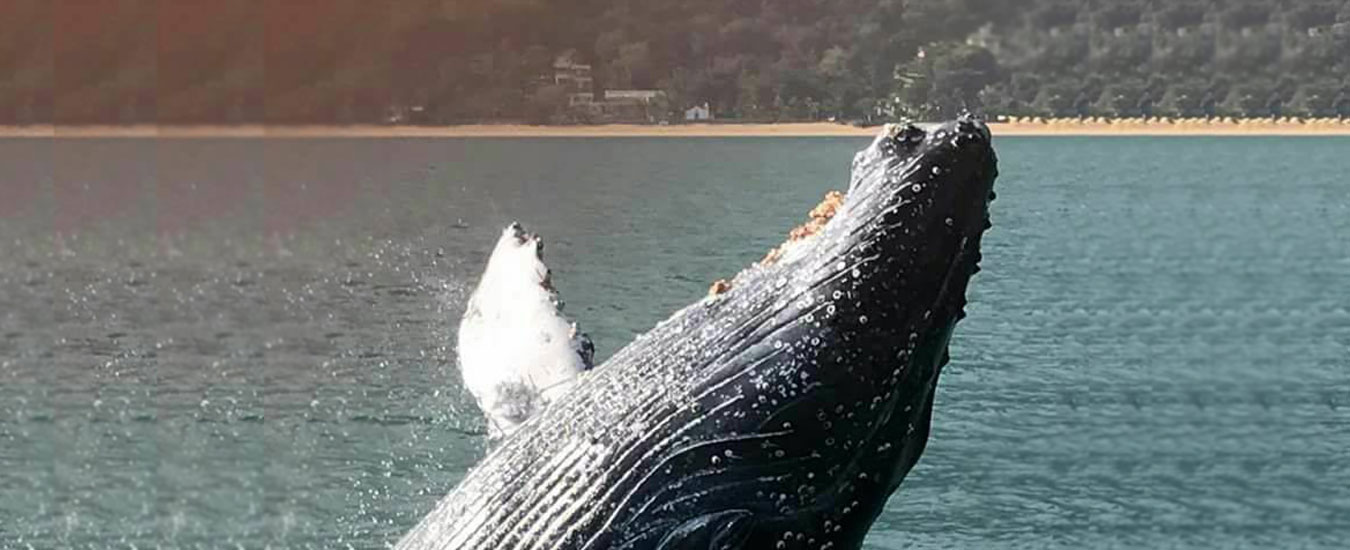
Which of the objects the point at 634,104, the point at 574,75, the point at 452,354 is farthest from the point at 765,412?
the point at 634,104

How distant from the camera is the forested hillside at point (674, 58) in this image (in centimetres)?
1030

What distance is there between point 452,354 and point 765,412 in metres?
1.94

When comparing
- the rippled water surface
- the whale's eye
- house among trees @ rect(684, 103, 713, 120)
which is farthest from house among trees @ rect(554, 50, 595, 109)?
the whale's eye

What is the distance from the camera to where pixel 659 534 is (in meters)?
1.28

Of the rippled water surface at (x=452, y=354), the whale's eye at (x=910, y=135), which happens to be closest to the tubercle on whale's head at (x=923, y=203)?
the whale's eye at (x=910, y=135)

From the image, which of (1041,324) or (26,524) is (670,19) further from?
(26,524)

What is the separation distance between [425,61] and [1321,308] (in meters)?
22.7

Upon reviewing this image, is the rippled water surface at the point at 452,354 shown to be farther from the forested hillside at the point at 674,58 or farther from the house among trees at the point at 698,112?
the house among trees at the point at 698,112

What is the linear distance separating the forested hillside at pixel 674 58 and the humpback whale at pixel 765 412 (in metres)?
0.47

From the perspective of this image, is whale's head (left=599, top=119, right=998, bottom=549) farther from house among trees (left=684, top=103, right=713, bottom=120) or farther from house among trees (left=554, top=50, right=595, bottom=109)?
house among trees (left=684, top=103, right=713, bottom=120)

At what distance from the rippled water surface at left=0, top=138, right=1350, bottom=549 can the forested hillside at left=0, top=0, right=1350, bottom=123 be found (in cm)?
144

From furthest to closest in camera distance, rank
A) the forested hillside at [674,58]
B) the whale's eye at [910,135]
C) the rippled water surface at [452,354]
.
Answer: the rippled water surface at [452,354] < the forested hillside at [674,58] < the whale's eye at [910,135]

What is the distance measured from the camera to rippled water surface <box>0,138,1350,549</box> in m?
16.8

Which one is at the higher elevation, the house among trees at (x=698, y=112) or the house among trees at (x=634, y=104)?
the house among trees at (x=698, y=112)
